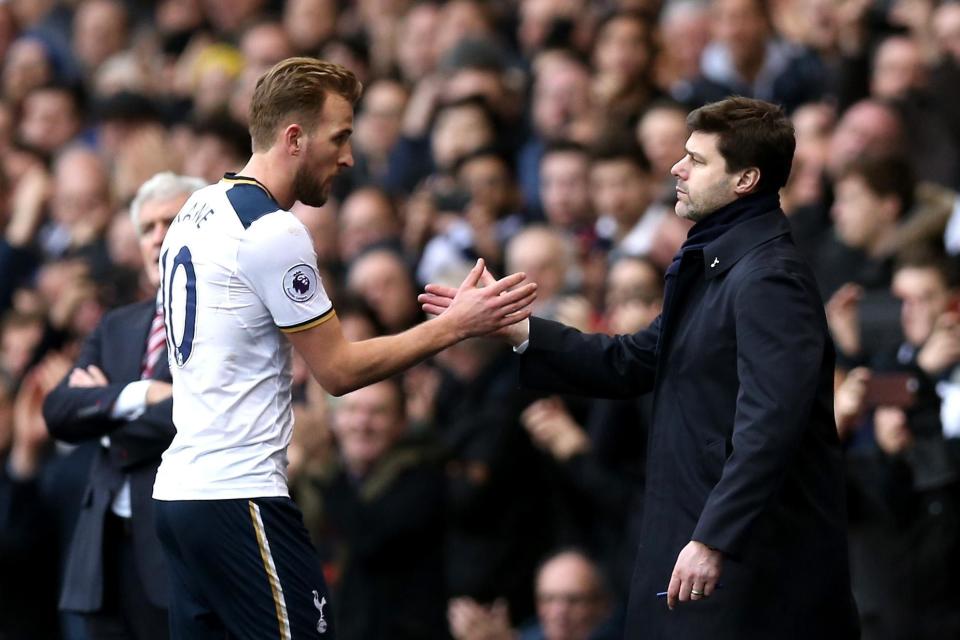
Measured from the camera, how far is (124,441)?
6301mm

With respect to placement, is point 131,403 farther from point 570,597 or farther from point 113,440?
point 570,597

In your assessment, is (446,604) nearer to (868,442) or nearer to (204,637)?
(868,442)

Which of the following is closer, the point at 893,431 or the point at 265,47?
the point at 893,431

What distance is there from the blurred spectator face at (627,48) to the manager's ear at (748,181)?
18.9ft

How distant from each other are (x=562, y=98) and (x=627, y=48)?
0.54 meters

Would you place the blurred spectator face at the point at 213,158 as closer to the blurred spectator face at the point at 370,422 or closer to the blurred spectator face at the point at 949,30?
the blurred spectator face at the point at 370,422

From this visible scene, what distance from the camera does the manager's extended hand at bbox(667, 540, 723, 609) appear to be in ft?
16.9

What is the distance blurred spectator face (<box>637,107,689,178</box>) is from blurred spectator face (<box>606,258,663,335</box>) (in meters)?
1.59

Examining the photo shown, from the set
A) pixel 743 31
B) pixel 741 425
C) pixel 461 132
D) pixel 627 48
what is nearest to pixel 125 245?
pixel 461 132

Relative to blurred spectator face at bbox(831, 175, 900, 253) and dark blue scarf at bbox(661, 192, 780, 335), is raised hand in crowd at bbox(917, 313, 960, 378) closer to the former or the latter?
blurred spectator face at bbox(831, 175, 900, 253)

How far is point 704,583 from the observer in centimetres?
515

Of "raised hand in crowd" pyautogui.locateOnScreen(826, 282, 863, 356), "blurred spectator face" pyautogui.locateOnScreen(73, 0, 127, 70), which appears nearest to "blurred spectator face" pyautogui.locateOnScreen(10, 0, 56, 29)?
"blurred spectator face" pyautogui.locateOnScreen(73, 0, 127, 70)

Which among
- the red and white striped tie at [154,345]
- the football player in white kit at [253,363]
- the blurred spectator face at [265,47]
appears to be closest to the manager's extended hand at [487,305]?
the football player in white kit at [253,363]

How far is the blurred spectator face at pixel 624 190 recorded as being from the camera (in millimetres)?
10039
